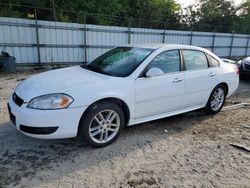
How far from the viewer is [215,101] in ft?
16.4

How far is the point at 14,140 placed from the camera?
3562mm

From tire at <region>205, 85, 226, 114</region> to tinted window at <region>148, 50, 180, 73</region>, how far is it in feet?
3.98

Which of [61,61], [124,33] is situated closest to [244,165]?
[61,61]

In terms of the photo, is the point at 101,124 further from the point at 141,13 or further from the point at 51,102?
the point at 141,13

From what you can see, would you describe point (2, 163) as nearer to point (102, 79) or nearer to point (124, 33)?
point (102, 79)

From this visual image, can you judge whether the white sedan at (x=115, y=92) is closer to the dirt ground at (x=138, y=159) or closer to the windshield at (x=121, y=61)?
the windshield at (x=121, y=61)

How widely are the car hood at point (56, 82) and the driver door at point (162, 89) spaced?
24.9 inches

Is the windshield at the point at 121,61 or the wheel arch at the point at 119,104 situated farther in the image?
the windshield at the point at 121,61

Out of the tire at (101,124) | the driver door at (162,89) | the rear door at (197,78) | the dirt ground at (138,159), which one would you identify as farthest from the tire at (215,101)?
the tire at (101,124)

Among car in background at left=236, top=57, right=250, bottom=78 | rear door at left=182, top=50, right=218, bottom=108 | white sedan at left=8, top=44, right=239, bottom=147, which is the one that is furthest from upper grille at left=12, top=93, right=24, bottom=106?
car in background at left=236, top=57, right=250, bottom=78

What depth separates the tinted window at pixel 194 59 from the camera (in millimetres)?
4324

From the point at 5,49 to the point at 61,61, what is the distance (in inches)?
88.3

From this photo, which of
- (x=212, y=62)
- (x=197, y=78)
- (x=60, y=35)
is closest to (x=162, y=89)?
(x=197, y=78)

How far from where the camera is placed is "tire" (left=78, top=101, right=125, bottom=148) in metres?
3.22
